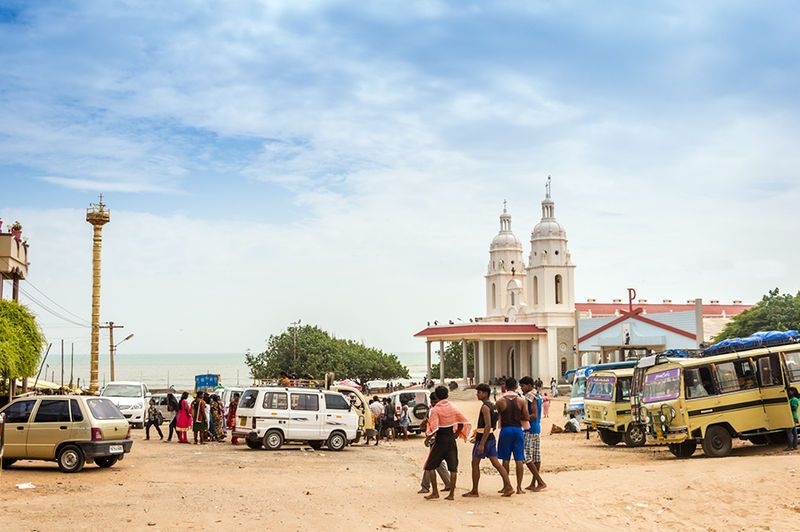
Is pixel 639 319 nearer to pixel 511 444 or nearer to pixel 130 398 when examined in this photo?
pixel 130 398

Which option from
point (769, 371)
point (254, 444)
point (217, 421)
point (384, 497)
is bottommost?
point (384, 497)

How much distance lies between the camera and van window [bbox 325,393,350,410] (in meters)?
23.8

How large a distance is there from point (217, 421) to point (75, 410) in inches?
383

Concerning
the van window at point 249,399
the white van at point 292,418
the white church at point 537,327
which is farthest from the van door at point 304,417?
the white church at point 537,327

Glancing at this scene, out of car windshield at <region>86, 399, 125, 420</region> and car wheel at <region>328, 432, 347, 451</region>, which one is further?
car wheel at <region>328, 432, 347, 451</region>

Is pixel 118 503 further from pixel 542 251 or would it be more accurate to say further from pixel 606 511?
pixel 542 251

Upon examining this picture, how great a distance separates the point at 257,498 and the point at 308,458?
23.2 feet

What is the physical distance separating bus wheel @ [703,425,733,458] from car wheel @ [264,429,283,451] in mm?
9967

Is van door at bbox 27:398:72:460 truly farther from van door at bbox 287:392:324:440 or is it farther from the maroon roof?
the maroon roof

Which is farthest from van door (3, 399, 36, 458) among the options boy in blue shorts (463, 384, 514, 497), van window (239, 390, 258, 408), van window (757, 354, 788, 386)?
van window (757, 354, 788, 386)

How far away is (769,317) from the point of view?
56.9 m

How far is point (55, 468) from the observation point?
59.2 ft

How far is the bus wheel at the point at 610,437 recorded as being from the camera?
79.3 ft

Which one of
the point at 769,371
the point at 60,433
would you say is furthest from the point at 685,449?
the point at 60,433
